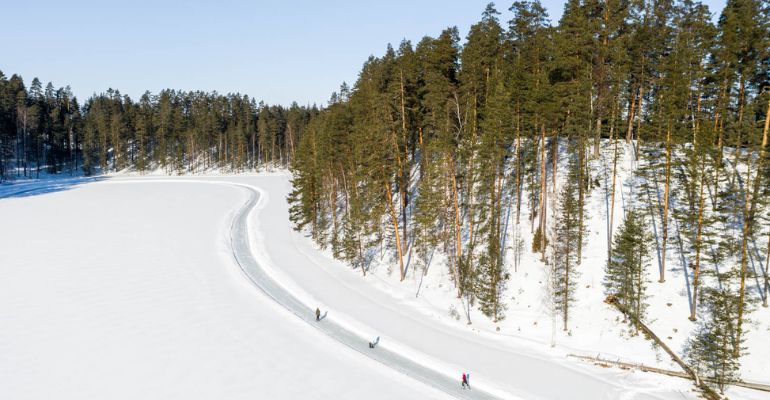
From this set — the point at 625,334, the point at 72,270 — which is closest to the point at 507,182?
the point at 625,334

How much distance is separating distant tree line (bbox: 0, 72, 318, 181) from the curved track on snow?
68.4 meters

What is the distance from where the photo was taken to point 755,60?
36625mm

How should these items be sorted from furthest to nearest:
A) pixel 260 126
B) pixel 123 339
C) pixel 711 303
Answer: pixel 260 126
pixel 123 339
pixel 711 303

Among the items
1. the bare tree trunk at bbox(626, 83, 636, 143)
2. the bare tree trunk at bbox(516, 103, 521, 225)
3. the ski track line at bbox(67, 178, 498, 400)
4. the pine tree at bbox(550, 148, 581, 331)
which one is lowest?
the ski track line at bbox(67, 178, 498, 400)

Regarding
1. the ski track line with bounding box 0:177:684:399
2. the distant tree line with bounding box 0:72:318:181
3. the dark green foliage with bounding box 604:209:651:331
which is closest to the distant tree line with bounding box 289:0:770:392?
the dark green foliage with bounding box 604:209:651:331

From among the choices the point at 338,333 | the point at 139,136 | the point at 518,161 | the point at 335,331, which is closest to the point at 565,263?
the point at 518,161

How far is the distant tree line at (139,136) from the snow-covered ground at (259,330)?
234ft

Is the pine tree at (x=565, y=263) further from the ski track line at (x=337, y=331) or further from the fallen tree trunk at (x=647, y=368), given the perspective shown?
the ski track line at (x=337, y=331)

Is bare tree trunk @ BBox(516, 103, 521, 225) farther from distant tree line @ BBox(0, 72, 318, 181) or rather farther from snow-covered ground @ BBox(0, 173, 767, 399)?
distant tree line @ BBox(0, 72, 318, 181)

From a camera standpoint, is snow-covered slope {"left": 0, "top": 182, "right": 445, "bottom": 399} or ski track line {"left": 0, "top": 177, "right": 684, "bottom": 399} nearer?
ski track line {"left": 0, "top": 177, "right": 684, "bottom": 399}

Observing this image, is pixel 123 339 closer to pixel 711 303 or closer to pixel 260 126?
pixel 711 303

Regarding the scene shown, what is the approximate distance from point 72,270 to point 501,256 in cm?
4308

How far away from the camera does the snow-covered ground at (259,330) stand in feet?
78.7

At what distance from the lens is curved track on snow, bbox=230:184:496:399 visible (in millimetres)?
23969
